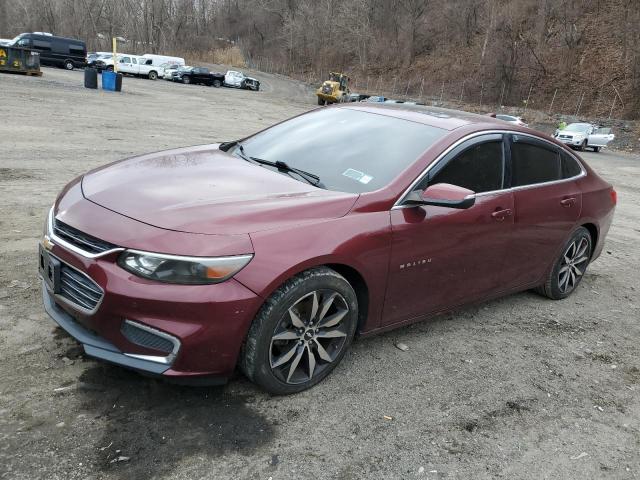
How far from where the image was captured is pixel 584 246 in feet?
17.3

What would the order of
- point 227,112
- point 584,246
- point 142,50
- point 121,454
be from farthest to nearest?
point 142,50 < point 227,112 < point 584,246 < point 121,454

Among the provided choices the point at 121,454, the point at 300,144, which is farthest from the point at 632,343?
the point at 121,454

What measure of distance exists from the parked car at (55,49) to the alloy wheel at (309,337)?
46.4 metres

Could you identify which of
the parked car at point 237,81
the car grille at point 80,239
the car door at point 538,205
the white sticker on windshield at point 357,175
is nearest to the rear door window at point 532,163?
the car door at point 538,205

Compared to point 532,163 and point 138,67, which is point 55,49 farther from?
point 532,163

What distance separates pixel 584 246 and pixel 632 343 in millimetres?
1121

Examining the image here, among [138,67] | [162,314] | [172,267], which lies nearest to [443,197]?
[172,267]

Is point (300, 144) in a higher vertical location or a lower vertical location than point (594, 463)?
higher

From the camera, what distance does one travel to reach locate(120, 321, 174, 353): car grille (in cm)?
271

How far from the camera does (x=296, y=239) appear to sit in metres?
2.95

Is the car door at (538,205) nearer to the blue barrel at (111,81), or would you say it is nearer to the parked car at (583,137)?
the parked car at (583,137)

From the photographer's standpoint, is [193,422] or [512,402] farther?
[512,402]

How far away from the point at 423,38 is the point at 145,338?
6416cm

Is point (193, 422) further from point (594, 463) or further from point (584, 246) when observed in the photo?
point (584, 246)
